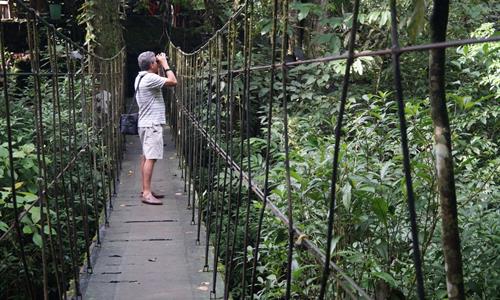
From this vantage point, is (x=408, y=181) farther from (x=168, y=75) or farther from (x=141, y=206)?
(x=168, y=75)

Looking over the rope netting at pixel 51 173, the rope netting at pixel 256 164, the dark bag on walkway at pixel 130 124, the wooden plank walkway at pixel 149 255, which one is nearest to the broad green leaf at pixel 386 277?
the rope netting at pixel 256 164

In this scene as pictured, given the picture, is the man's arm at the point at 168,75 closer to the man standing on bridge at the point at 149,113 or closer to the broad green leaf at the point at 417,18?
the man standing on bridge at the point at 149,113

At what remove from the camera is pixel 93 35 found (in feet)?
24.4

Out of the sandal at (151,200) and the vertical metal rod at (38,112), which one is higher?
the vertical metal rod at (38,112)

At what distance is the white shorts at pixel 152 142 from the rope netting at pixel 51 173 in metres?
0.34

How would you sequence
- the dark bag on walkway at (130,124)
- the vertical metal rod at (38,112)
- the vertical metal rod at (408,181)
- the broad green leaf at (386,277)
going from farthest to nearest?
the dark bag on walkway at (130,124) < the vertical metal rod at (38,112) < the broad green leaf at (386,277) < the vertical metal rod at (408,181)

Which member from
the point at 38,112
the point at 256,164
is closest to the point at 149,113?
the point at 256,164

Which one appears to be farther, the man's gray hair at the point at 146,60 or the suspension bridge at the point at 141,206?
the man's gray hair at the point at 146,60

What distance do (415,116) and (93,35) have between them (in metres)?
6.04

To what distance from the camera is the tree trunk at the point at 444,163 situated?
0.98m

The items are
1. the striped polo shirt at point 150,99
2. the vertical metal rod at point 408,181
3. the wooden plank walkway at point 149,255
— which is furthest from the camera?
the striped polo shirt at point 150,99

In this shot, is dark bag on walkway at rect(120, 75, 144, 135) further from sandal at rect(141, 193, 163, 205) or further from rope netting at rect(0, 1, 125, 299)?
sandal at rect(141, 193, 163, 205)

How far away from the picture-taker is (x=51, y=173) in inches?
164

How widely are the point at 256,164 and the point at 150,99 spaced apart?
2125mm
